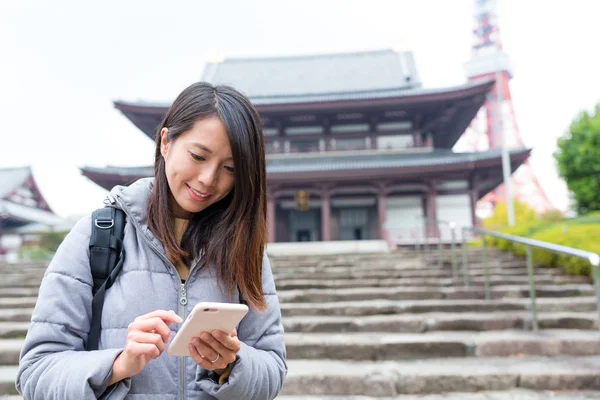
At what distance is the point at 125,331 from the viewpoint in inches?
41.5

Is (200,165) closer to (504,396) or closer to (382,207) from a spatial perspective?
(504,396)

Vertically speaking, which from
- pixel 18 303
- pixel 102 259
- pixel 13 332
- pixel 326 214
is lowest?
pixel 13 332

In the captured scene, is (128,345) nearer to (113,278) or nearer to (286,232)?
(113,278)

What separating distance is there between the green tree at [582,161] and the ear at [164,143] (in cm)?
1973

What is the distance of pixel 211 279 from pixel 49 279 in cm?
41

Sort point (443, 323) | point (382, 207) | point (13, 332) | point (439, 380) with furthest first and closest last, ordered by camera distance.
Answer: point (382, 207), point (13, 332), point (443, 323), point (439, 380)

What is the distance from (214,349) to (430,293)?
15.4 feet

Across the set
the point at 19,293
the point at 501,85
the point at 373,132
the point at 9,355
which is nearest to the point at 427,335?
the point at 9,355

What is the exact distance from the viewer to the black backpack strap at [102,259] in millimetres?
1048

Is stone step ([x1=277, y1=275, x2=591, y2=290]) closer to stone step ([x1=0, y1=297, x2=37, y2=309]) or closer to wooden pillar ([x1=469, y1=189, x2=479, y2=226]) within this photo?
stone step ([x1=0, y1=297, x2=37, y2=309])

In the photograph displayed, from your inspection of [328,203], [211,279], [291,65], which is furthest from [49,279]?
[291,65]

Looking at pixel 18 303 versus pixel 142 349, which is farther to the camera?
pixel 18 303

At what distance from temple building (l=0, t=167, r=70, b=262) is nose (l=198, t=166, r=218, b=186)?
2019 centimetres

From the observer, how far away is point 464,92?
45.8 ft
